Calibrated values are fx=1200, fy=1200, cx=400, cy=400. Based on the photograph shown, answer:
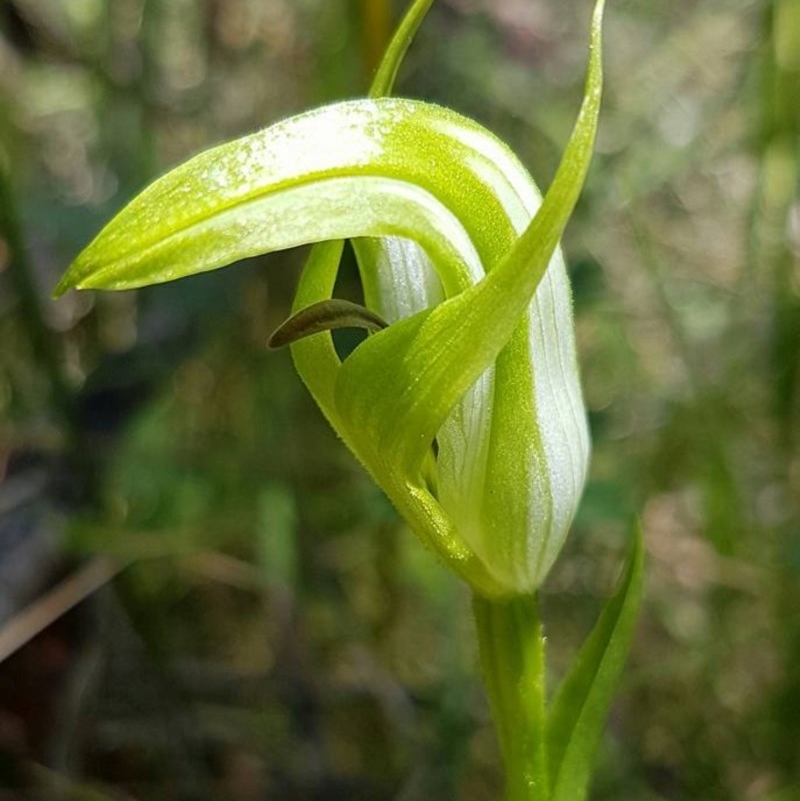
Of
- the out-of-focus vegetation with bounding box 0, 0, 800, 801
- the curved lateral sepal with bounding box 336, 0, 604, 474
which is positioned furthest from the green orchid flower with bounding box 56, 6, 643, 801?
the out-of-focus vegetation with bounding box 0, 0, 800, 801

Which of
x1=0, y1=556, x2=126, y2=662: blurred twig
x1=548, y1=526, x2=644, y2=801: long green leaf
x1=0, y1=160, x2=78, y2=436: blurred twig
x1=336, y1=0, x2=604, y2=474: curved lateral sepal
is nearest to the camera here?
x1=336, y1=0, x2=604, y2=474: curved lateral sepal

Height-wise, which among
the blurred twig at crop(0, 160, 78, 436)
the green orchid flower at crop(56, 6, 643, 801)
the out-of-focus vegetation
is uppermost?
the green orchid flower at crop(56, 6, 643, 801)

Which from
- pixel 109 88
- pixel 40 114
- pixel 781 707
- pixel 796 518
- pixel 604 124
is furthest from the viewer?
pixel 40 114

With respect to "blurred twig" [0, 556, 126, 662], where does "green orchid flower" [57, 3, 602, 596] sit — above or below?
above

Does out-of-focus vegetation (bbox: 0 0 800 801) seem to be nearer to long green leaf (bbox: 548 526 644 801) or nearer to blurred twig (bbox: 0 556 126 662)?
blurred twig (bbox: 0 556 126 662)

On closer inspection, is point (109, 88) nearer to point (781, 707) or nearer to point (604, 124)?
point (604, 124)

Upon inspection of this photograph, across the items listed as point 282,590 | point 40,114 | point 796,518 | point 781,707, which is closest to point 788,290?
point 796,518

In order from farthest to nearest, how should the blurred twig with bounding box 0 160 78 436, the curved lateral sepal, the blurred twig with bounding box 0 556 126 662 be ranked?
the blurred twig with bounding box 0 556 126 662, the blurred twig with bounding box 0 160 78 436, the curved lateral sepal
